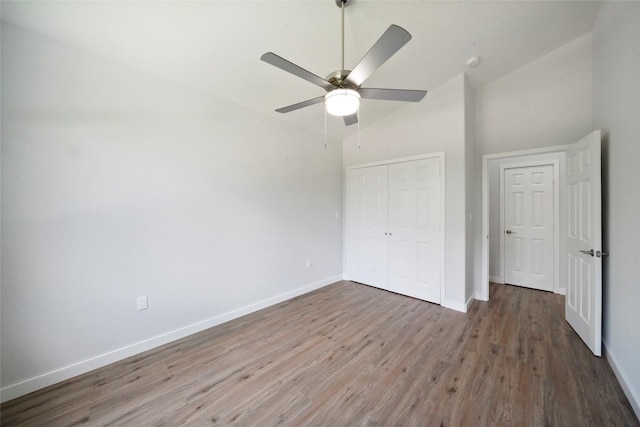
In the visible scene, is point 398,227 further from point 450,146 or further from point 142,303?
point 142,303

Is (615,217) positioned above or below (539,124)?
below

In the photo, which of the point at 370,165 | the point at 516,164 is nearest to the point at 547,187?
the point at 516,164

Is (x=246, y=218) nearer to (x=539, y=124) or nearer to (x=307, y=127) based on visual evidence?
(x=307, y=127)

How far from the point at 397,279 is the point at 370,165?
1.83 m

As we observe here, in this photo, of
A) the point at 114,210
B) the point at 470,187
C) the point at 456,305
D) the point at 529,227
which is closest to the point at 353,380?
the point at 456,305

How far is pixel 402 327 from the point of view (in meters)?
2.58

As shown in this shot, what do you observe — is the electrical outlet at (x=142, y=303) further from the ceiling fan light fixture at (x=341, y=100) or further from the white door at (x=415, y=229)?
the white door at (x=415, y=229)

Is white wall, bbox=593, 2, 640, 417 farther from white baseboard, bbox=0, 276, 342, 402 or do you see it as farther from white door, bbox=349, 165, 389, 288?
white baseboard, bbox=0, 276, 342, 402

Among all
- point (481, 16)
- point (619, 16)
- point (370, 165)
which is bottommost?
point (370, 165)

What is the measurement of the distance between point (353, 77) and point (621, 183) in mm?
2251

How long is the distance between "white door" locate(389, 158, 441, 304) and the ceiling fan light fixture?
2.05 metres

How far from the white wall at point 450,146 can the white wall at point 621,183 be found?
113 cm

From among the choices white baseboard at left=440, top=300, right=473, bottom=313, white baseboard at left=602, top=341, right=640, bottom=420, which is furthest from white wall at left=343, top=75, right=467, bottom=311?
white baseboard at left=602, top=341, right=640, bottom=420

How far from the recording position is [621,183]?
182cm
